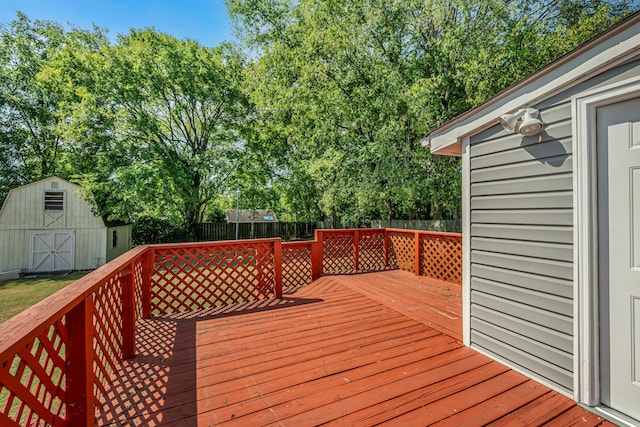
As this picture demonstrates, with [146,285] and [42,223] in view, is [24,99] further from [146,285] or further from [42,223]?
[146,285]

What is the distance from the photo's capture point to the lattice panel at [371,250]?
6.60 meters

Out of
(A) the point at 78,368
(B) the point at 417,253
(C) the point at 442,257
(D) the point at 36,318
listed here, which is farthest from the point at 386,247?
(D) the point at 36,318

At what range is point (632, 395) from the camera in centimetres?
173

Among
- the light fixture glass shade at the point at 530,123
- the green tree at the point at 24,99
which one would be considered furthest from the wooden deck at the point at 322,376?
the green tree at the point at 24,99

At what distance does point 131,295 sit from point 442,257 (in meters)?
4.93

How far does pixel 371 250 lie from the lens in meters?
6.71

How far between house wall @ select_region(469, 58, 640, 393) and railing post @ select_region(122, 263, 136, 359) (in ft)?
10.7

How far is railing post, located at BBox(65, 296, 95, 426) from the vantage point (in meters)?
1.46

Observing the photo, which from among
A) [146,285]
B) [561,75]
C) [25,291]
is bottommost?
[25,291]

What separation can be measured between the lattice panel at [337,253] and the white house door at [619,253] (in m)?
4.62

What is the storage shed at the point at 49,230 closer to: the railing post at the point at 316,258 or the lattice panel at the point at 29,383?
the railing post at the point at 316,258

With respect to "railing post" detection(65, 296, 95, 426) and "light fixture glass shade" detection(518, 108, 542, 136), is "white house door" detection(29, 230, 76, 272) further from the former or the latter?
"light fixture glass shade" detection(518, 108, 542, 136)

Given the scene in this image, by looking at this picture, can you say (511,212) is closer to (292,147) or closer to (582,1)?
(582,1)

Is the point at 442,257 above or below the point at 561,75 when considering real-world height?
below
